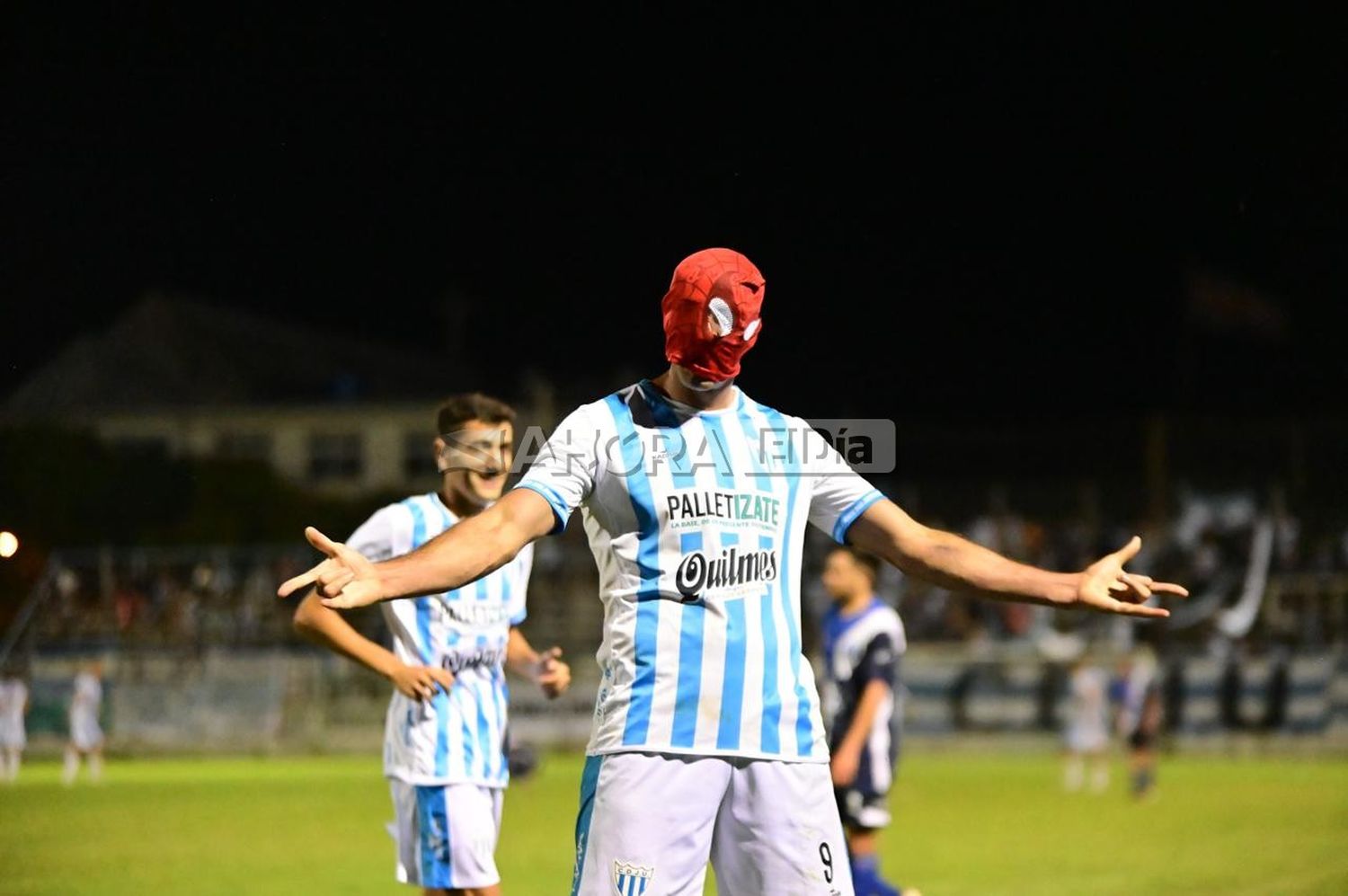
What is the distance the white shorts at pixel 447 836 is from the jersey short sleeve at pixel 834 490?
2.63 m

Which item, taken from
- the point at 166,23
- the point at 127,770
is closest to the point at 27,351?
the point at 166,23

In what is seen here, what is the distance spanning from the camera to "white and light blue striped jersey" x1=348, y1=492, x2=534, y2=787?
6691 mm

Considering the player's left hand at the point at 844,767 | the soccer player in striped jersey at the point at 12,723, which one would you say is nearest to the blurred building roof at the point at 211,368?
the soccer player in striped jersey at the point at 12,723

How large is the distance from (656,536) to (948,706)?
81.9 ft

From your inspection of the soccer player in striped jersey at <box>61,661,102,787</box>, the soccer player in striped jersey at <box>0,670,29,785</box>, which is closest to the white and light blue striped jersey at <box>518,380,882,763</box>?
the soccer player in striped jersey at <box>0,670,29,785</box>

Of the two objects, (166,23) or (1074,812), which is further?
(1074,812)

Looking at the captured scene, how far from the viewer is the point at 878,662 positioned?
28.8ft

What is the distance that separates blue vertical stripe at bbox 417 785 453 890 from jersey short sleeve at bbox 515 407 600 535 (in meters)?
2.64

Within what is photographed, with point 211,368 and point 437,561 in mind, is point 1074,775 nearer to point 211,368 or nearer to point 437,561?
point 437,561

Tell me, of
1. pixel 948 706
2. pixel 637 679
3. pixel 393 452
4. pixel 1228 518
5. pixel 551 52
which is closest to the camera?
pixel 637 679

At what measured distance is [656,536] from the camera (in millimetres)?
4457

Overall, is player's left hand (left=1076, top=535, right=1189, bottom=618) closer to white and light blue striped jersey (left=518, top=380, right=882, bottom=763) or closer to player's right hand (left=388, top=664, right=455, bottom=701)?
white and light blue striped jersey (left=518, top=380, right=882, bottom=763)

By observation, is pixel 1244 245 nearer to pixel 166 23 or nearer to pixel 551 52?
pixel 551 52

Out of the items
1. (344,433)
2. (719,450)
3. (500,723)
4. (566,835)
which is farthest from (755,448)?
(344,433)
